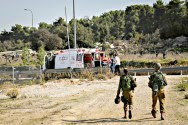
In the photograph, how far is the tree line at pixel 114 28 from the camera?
85438mm

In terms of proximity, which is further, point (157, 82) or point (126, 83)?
point (126, 83)

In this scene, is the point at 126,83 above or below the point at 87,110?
above

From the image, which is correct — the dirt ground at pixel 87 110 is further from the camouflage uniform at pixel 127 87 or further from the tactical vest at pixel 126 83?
the tactical vest at pixel 126 83

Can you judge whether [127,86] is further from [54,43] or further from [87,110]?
[54,43]

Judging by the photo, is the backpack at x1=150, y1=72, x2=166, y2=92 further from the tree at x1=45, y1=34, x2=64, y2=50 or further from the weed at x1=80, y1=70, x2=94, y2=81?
the tree at x1=45, y1=34, x2=64, y2=50

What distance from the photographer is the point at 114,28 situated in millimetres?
106625

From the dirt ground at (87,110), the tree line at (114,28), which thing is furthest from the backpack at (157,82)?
the tree line at (114,28)

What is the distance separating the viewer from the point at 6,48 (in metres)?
96.7

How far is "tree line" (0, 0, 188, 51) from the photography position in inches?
3364

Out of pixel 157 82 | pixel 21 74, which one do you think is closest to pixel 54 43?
pixel 21 74

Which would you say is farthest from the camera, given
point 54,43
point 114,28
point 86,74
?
point 114,28

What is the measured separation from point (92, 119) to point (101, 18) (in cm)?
10539

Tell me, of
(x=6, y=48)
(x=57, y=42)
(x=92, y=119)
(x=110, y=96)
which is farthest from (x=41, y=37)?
(x=92, y=119)

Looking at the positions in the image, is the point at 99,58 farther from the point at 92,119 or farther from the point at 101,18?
the point at 101,18
